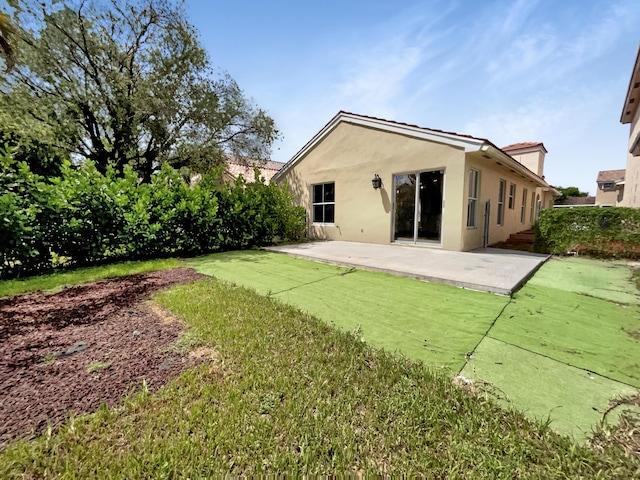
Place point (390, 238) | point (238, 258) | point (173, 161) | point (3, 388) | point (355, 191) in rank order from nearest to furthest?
point (3, 388) < point (238, 258) < point (390, 238) < point (355, 191) < point (173, 161)

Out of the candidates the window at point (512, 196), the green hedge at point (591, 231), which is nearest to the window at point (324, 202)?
the green hedge at point (591, 231)

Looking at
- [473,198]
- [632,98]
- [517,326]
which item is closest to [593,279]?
[517,326]

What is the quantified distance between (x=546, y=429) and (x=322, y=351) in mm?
1625

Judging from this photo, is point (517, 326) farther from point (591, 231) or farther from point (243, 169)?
point (243, 169)

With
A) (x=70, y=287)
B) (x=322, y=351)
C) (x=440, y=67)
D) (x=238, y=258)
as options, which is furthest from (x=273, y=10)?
(x=322, y=351)

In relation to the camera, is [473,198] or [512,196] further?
[512,196]

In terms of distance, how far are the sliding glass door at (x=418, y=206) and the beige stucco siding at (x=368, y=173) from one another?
0.22m

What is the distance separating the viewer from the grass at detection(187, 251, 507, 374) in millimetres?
2680

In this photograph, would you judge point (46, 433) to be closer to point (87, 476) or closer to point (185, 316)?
point (87, 476)

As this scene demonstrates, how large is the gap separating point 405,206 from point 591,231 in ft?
15.9

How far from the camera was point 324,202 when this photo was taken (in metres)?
11.2

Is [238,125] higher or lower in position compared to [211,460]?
higher

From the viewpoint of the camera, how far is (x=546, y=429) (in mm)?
1619

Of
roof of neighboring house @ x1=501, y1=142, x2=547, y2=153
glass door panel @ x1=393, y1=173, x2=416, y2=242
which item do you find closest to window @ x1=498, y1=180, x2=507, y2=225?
glass door panel @ x1=393, y1=173, x2=416, y2=242
